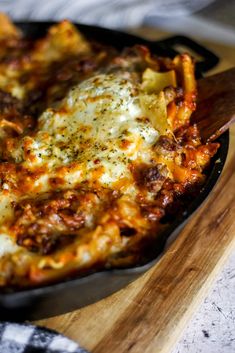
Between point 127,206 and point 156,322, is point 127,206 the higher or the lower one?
the higher one

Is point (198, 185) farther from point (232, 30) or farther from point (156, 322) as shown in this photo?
point (232, 30)

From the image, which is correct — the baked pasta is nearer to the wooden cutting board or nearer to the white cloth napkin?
the white cloth napkin

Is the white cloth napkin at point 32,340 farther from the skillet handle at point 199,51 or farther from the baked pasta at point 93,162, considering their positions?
the skillet handle at point 199,51

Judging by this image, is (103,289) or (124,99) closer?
(103,289)

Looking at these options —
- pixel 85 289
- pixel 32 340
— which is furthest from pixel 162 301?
pixel 32 340

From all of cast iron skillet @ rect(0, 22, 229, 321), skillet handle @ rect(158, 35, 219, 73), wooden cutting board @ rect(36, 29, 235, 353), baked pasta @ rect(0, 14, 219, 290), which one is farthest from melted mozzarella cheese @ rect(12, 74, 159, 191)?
skillet handle @ rect(158, 35, 219, 73)

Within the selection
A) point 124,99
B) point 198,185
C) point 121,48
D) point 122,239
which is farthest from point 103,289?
point 121,48

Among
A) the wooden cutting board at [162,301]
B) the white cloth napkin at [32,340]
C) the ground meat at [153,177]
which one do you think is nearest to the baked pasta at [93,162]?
the ground meat at [153,177]

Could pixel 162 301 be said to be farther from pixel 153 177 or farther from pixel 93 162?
pixel 93 162
